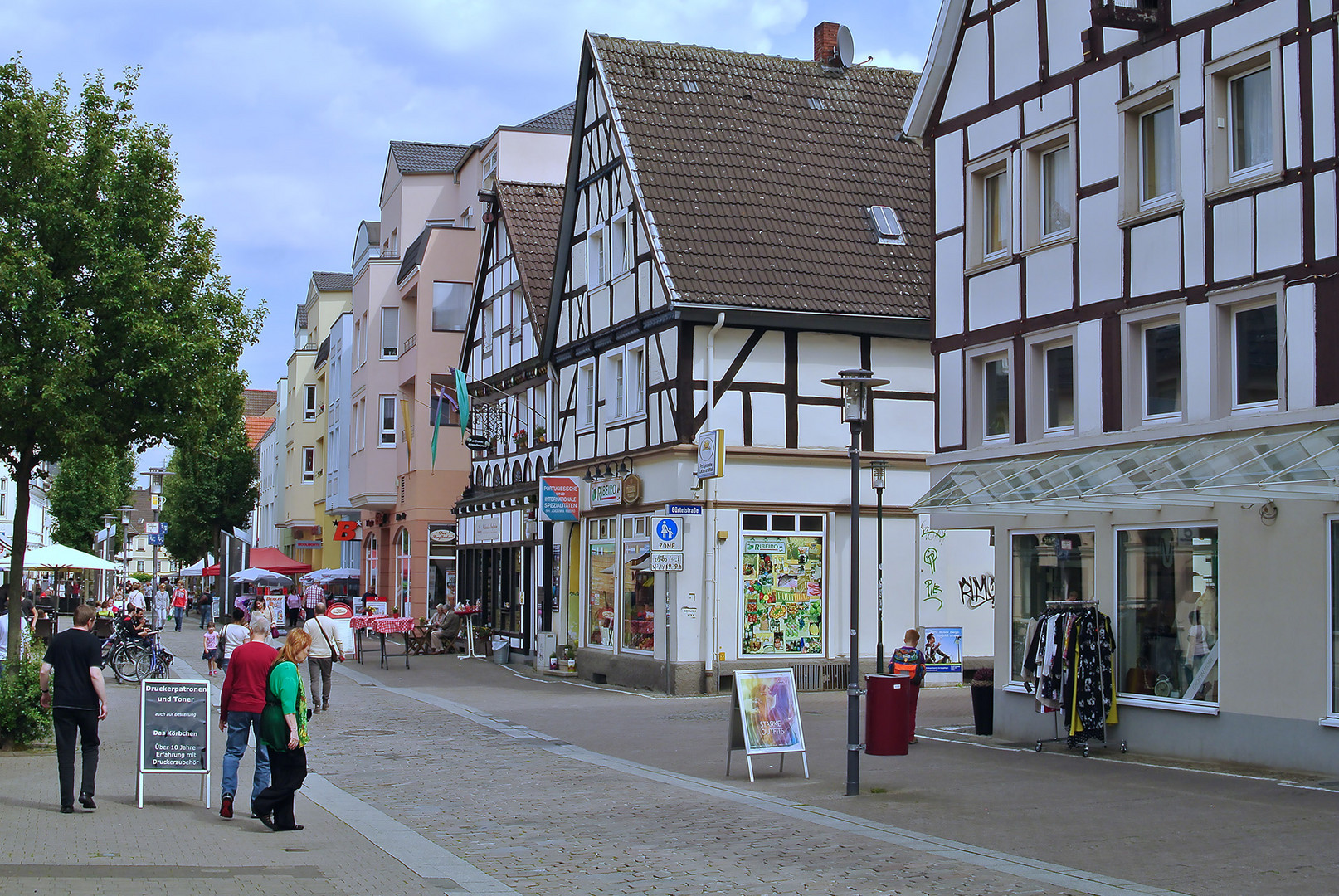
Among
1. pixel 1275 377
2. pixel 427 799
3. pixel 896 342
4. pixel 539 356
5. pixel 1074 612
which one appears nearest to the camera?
pixel 427 799

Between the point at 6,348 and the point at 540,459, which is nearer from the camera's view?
the point at 6,348

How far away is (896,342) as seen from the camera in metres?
27.0

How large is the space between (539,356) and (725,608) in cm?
963

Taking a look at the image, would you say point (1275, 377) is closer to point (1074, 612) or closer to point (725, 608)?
point (1074, 612)

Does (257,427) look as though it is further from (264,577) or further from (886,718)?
(886,718)

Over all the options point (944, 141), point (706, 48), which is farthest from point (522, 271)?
point (944, 141)

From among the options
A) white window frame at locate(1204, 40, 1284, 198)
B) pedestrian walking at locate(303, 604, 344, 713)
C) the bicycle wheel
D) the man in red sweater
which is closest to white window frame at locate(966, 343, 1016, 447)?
white window frame at locate(1204, 40, 1284, 198)

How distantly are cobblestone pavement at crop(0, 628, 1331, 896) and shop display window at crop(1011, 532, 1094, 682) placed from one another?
80.3 inches

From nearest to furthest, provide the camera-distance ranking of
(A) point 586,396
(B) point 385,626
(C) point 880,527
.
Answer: (C) point 880,527 < (A) point 586,396 < (B) point 385,626

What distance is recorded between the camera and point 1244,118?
15.2 meters

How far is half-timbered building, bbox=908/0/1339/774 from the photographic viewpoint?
14016mm

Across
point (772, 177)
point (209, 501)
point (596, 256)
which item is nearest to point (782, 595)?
point (772, 177)

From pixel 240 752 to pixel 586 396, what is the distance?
18338mm

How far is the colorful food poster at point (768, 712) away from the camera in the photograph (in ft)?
47.9
